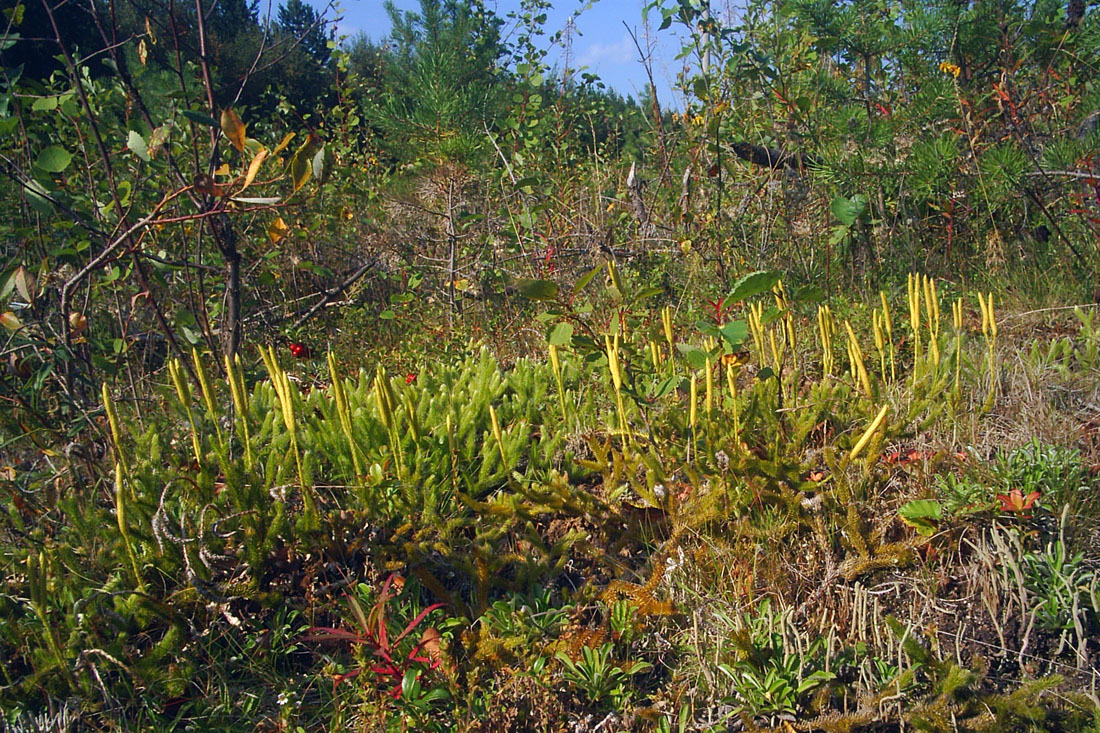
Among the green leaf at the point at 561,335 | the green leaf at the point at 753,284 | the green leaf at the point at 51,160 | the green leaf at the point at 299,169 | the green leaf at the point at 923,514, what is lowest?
the green leaf at the point at 923,514

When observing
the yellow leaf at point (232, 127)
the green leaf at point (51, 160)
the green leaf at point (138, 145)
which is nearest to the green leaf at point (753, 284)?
the yellow leaf at point (232, 127)

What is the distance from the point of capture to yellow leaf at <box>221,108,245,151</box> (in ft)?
6.97

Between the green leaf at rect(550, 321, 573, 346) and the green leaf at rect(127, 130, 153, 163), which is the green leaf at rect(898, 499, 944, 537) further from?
the green leaf at rect(127, 130, 153, 163)

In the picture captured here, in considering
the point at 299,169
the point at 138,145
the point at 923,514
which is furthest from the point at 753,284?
the point at 138,145

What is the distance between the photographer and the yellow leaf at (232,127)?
2.12 metres

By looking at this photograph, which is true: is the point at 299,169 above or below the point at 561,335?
above

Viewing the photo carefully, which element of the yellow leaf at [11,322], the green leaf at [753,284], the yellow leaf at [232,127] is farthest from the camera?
the yellow leaf at [11,322]

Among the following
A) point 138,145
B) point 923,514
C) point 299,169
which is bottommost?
point 923,514

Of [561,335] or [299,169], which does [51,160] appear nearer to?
[299,169]

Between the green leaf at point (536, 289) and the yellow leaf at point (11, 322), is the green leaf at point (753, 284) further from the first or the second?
the yellow leaf at point (11, 322)

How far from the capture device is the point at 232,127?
2.15 meters

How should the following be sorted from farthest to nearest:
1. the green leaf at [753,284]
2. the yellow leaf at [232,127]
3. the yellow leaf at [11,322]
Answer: the yellow leaf at [11,322]
the yellow leaf at [232,127]
the green leaf at [753,284]

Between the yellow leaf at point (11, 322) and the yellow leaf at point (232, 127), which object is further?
the yellow leaf at point (11, 322)

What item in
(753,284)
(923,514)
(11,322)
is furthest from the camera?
(11,322)
